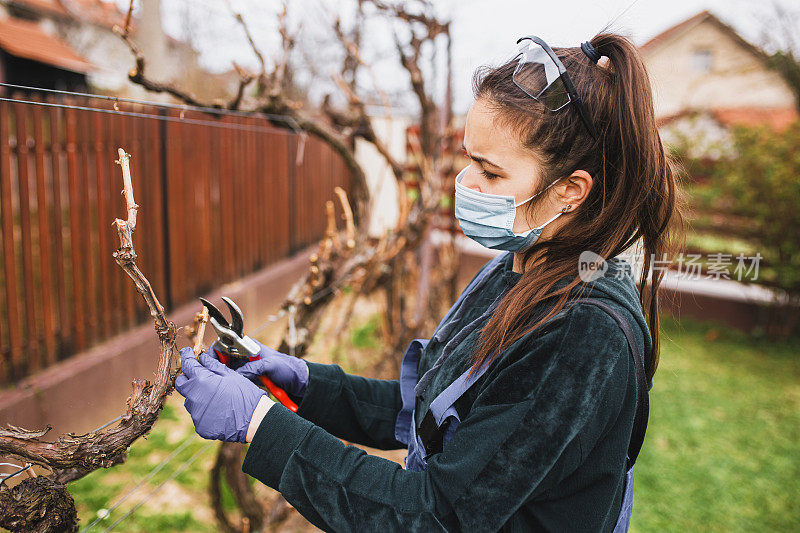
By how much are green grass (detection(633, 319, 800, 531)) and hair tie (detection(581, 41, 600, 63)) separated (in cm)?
143

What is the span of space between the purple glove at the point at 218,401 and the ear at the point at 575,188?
77cm

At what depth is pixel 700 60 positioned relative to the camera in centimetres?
2531

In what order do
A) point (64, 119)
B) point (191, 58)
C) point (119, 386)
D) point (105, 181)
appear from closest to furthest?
1. point (119, 386)
2. point (64, 119)
3. point (105, 181)
4. point (191, 58)

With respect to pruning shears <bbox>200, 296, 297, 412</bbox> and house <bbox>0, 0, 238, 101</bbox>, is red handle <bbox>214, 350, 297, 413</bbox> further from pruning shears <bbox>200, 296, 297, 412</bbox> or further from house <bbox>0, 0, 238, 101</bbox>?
house <bbox>0, 0, 238, 101</bbox>

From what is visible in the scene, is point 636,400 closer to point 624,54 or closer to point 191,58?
point 624,54

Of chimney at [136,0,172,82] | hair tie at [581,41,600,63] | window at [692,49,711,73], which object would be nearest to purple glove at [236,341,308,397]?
hair tie at [581,41,600,63]

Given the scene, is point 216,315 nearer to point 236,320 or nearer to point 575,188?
point 236,320

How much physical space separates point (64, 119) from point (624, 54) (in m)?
3.66

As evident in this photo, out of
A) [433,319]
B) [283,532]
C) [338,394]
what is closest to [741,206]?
[433,319]

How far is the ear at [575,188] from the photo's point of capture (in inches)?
47.5

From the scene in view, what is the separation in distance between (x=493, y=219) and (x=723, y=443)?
402 centimetres

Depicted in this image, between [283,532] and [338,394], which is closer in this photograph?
[338,394]

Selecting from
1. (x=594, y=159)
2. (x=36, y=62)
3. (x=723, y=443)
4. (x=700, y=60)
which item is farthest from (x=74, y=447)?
(x=700, y=60)

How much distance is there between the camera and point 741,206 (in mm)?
6680
